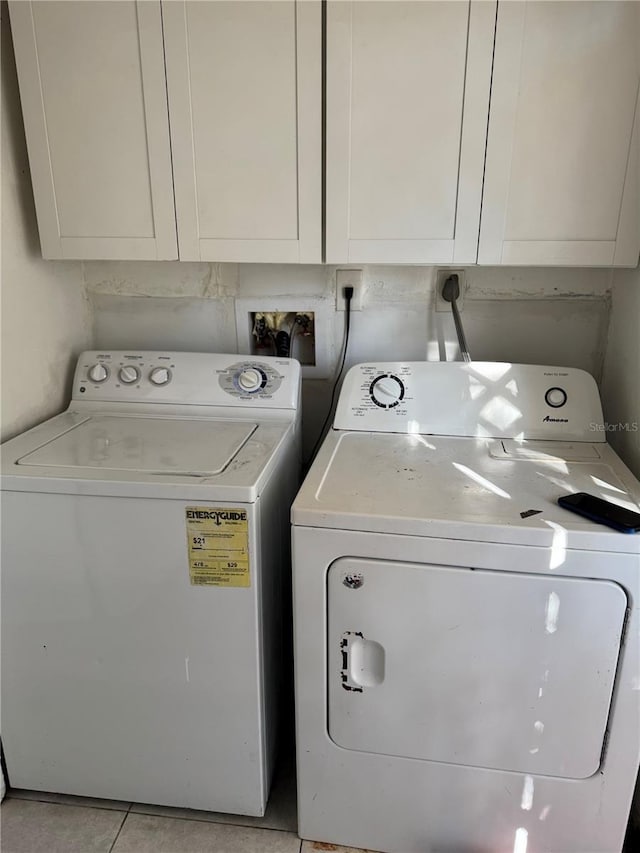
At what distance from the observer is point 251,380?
1.67 metres

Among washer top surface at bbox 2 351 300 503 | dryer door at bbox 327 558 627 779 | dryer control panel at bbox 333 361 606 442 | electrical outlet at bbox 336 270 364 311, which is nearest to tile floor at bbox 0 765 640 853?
dryer door at bbox 327 558 627 779

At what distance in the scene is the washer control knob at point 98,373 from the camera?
174 centimetres

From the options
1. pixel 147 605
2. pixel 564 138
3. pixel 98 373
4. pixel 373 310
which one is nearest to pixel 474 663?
pixel 147 605

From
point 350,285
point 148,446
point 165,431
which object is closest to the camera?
point 148,446

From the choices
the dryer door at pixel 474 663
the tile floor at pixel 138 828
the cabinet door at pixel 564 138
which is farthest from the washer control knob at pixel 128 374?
the tile floor at pixel 138 828

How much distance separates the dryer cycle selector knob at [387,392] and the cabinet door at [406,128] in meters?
0.32

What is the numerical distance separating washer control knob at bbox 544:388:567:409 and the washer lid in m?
0.76

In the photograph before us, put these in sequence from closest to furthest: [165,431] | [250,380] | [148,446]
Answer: [148,446] < [165,431] < [250,380]

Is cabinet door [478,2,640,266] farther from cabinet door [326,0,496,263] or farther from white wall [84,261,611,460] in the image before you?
white wall [84,261,611,460]

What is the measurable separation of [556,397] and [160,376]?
106 centimetres

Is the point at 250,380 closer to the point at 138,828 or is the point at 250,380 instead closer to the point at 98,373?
the point at 98,373

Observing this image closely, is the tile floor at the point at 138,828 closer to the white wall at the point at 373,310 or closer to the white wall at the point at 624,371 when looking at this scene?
the white wall at the point at 624,371

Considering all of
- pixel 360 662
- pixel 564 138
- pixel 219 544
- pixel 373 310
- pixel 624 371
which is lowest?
pixel 360 662

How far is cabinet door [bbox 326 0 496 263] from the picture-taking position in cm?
131
